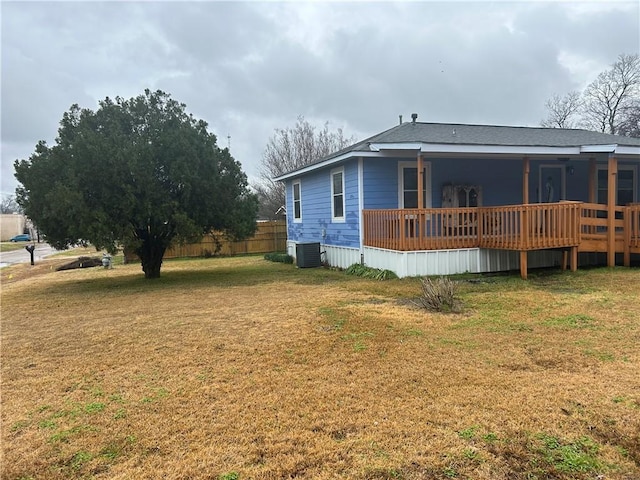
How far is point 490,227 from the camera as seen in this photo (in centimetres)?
898

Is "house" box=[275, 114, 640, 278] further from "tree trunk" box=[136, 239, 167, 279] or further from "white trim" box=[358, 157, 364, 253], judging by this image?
"tree trunk" box=[136, 239, 167, 279]

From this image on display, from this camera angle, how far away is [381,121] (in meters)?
Result: 32.0

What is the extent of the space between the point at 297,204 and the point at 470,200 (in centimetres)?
633

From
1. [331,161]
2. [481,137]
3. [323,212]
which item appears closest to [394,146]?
[331,161]

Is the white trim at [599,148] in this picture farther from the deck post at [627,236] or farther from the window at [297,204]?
the window at [297,204]

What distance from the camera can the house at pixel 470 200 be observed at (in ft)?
28.5

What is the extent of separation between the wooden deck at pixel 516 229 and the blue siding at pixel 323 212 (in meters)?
1.29

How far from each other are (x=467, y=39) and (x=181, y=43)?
1002 centimetres

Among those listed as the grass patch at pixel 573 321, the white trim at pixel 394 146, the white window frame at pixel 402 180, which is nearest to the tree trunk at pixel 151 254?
the white trim at pixel 394 146

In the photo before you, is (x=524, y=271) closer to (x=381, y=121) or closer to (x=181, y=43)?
(x=181, y=43)

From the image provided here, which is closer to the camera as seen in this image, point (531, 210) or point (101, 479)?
point (101, 479)

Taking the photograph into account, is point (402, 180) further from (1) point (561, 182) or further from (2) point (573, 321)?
(2) point (573, 321)

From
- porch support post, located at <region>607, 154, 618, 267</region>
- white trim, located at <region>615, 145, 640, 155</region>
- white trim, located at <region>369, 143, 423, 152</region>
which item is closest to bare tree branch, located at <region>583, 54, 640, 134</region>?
white trim, located at <region>615, 145, 640, 155</region>

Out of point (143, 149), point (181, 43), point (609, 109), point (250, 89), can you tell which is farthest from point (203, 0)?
point (609, 109)
